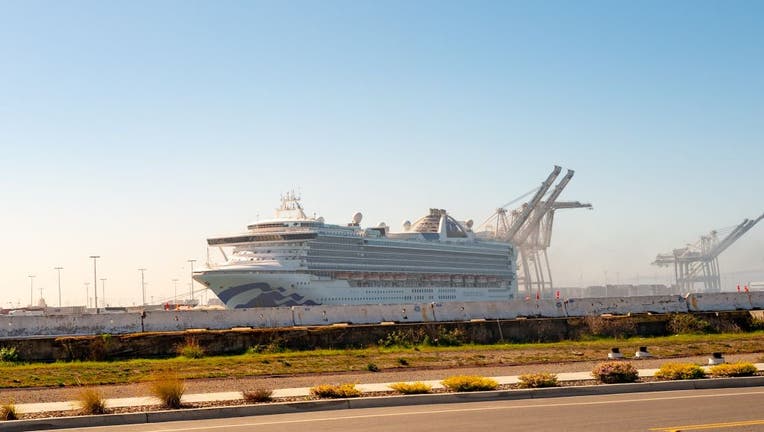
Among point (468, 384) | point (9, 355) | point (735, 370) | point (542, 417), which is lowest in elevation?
point (542, 417)

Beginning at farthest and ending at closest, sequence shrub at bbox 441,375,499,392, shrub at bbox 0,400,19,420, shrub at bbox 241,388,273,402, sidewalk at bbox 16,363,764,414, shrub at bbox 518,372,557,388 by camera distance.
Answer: shrub at bbox 518,372,557,388 → shrub at bbox 441,375,499,392 → sidewalk at bbox 16,363,764,414 → shrub at bbox 241,388,273,402 → shrub at bbox 0,400,19,420

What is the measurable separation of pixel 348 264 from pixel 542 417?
228ft

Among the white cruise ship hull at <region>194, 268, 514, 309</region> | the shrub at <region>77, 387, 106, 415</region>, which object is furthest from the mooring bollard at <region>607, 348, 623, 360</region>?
the white cruise ship hull at <region>194, 268, 514, 309</region>

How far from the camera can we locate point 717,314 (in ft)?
108

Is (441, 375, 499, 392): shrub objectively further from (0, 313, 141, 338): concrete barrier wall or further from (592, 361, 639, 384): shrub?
(0, 313, 141, 338): concrete barrier wall

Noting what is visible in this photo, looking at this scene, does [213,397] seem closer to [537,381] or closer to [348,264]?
[537,381]

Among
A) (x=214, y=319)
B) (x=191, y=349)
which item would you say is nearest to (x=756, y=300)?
(x=214, y=319)

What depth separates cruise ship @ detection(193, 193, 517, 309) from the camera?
248ft

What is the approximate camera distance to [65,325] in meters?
29.4

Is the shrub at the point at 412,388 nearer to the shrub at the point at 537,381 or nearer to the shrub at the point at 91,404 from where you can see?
the shrub at the point at 537,381

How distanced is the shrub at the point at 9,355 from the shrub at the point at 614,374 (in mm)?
16373

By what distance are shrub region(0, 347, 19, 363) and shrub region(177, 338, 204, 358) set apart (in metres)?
4.44

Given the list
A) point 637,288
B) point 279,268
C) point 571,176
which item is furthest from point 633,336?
point 637,288

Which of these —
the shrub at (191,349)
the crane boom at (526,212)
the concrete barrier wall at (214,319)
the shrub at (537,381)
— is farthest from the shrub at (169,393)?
the crane boom at (526,212)
